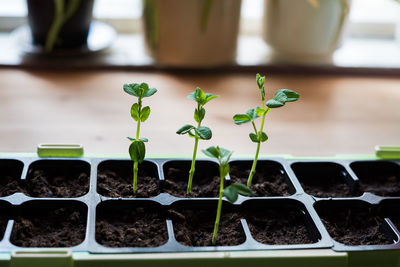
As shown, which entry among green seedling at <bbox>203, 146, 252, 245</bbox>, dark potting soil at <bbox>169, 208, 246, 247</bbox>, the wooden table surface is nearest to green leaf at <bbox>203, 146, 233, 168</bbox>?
green seedling at <bbox>203, 146, 252, 245</bbox>

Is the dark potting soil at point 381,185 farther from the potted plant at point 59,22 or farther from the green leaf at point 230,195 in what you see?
the potted plant at point 59,22

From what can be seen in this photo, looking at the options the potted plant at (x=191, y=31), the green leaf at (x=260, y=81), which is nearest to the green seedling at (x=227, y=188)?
the green leaf at (x=260, y=81)

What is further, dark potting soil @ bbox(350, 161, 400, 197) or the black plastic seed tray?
dark potting soil @ bbox(350, 161, 400, 197)

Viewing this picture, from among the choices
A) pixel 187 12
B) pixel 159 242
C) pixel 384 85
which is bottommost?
pixel 159 242

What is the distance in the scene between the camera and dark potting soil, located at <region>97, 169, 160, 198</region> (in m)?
0.79

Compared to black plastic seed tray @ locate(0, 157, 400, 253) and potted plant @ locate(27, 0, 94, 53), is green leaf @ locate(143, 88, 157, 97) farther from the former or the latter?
potted plant @ locate(27, 0, 94, 53)

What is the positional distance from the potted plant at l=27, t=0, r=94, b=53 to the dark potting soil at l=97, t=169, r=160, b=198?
22.6 inches

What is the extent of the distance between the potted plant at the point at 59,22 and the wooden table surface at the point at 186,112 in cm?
8

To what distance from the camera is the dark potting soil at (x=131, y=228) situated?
705 mm

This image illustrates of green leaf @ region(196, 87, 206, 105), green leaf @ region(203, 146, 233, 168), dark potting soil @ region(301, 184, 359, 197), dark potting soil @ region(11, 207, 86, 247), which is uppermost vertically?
green leaf @ region(196, 87, 206, 105)

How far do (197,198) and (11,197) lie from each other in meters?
0.24

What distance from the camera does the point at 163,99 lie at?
1.21 meters

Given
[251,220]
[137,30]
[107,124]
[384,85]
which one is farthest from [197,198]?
[137,30]

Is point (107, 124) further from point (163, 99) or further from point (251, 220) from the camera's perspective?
point (251, 220)
